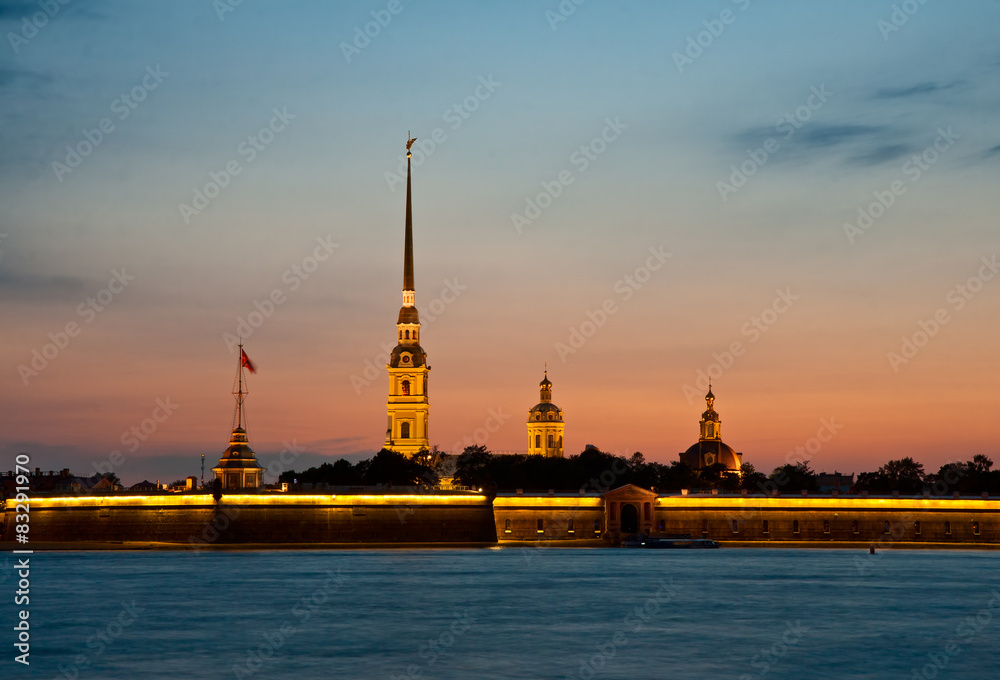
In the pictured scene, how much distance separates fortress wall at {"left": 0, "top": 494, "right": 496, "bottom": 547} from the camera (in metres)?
122

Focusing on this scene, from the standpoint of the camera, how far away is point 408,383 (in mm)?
184250

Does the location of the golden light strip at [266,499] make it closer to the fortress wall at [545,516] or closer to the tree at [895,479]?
the fortress wall at [545,516]

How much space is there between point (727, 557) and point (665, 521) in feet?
49.7

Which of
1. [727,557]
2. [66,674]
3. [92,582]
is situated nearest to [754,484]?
[727,557]

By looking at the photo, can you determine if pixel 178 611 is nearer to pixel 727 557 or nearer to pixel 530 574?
pixel 530 574

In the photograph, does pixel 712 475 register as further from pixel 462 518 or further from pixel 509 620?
pixel 509 620

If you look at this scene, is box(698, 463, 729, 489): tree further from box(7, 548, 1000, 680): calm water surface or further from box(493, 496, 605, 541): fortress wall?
box(7, 548, 1000, 680): calm water surface

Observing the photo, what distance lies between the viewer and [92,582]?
83.9 m

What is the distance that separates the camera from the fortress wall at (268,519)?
12156cm

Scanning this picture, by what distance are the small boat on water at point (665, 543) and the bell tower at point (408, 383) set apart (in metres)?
58.4

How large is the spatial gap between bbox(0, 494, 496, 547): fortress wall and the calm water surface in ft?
60.7

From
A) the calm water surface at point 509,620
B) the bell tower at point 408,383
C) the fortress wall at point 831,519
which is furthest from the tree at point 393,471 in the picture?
the calm water surface at point 509,620

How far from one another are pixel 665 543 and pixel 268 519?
31.7m

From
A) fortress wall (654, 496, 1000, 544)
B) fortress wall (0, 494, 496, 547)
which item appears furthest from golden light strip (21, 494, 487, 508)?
fortress wall (654, 496, 1000, 544)
